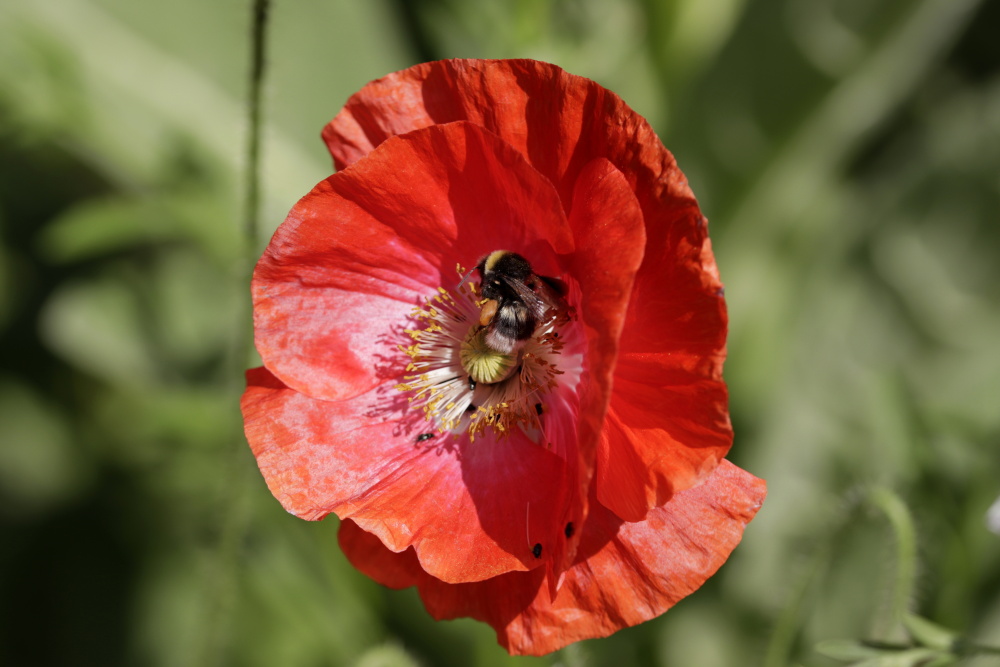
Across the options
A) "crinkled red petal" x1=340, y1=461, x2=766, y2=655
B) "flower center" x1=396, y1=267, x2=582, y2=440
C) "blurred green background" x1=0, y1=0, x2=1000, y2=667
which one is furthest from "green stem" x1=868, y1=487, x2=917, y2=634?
"blurred green background" x1=0, y1=0, x2=1000, y2=667

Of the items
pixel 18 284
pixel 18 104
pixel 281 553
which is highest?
pixel 18 104

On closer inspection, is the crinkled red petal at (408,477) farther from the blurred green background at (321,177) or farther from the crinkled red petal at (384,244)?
the blurred green background at (321,177)

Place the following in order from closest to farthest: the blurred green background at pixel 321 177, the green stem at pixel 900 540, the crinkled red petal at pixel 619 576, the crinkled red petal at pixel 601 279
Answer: the crinkled red petal at pixel 601 279
the crinkled red petal at pixel 619 576
the green stem at pixel 900 540
the blurred green background at pixel 321 177

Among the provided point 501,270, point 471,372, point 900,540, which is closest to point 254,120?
point 501,270

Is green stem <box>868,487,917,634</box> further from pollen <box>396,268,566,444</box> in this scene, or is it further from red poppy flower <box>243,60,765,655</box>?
pollen <box>396,268,566,444</box>

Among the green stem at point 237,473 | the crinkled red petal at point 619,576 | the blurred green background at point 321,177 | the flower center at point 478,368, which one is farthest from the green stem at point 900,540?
the green stem at point 237,473

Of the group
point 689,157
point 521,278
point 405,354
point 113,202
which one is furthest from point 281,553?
point 689,157

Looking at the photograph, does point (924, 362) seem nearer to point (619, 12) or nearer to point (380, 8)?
point (619, 12)
